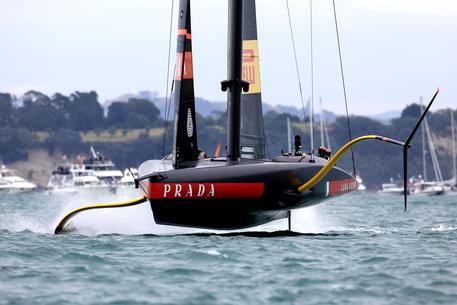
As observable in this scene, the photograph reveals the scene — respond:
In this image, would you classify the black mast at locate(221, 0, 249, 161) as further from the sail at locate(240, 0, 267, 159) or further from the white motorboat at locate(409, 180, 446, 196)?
the white motorboat at locate(409, 180, 446, 196)

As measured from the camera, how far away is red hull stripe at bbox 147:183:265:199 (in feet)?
46.3

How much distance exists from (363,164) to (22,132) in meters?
39.4

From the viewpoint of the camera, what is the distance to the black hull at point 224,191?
14.2 metres

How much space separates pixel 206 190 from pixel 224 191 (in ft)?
0.74

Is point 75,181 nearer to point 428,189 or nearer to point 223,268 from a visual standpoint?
point 428,189

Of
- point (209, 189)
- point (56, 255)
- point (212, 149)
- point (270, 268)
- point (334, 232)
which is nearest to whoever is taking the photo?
point (270, 268)

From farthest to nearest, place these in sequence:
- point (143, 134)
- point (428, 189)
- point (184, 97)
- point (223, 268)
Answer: point (143, 134) < point (428, 189) < point (184, 97) < point (223, 268)

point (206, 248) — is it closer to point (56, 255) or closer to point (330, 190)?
point (56, 255)

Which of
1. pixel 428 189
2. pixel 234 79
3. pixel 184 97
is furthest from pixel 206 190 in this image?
pixel 428 189

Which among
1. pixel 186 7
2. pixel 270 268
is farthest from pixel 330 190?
pixel 270 268

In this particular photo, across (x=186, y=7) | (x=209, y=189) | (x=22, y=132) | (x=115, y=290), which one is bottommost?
(x=115, y=290)

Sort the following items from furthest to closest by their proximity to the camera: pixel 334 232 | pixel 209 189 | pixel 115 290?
pixel 334 232 < pixel 209 189 < pixel 115 290

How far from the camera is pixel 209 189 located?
46.3 feet

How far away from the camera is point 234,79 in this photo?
1547cm
